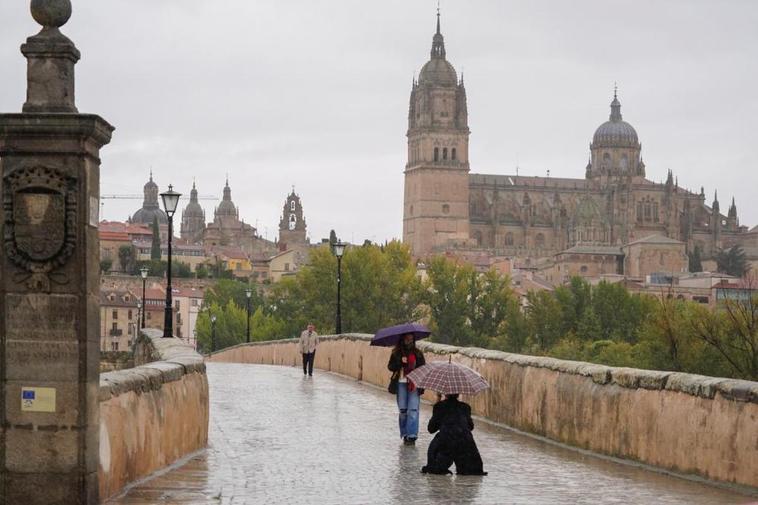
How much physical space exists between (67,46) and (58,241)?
124cm

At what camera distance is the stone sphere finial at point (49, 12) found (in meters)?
9.95

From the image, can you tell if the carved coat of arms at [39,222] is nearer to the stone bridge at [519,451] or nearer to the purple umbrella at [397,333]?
the stone bridge at [519,451]

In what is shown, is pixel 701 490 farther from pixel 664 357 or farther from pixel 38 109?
pixel 664 357

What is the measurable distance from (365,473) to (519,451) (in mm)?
2786

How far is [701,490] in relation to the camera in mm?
12227

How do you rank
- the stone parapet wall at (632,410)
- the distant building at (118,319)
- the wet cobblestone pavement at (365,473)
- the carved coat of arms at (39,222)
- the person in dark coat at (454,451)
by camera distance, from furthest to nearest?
the distant building at (118,319), the person in dark coat at (454,451), the stone parapet wall at (632,410), the wet cobblestone pavement at (365,473), the carved coat of arms at (39,222)

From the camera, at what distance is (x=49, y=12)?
32.7 feet

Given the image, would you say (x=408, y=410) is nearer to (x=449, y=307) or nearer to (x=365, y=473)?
(x=365, y=473)

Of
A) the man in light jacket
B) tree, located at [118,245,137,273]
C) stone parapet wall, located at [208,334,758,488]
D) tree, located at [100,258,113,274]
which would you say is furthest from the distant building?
stone parapet wall, located at [208,334,758,488]

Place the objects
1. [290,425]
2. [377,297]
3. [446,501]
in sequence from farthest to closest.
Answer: [377,297]
[290,425]
[446,501]

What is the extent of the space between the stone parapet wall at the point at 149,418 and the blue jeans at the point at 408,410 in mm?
2128

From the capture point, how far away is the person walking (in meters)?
16.3

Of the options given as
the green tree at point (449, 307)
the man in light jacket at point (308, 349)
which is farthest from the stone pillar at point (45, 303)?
the green tree at point (449, 307)

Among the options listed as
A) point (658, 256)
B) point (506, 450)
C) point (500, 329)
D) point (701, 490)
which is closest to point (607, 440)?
point (506, 450)
